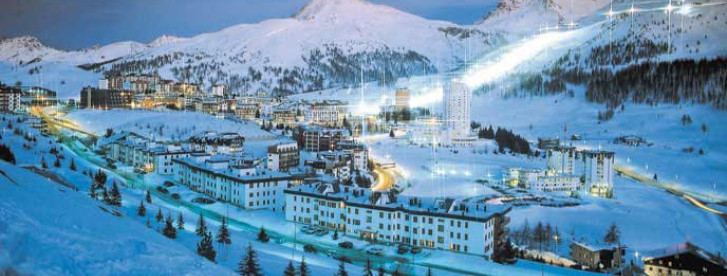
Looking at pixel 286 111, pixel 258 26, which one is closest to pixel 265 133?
pixel 286 111

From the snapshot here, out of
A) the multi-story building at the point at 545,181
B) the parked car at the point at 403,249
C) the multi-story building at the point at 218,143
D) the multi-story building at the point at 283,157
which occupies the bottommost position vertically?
the parked car at the point at 403,249

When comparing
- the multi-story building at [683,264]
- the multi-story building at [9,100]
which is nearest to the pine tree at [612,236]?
the multi-story building at [683,264]

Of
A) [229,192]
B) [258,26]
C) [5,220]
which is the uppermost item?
[258,26]

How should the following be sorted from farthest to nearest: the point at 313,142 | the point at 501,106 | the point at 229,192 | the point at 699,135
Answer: the point at 501,106
the point at 699,135
the point at 313,142
the point at 229,192

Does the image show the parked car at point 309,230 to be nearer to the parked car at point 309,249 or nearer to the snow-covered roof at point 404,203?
the snow-covered roof at point 404,203

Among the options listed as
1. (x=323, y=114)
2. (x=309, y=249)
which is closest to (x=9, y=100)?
(x=323, y=114)

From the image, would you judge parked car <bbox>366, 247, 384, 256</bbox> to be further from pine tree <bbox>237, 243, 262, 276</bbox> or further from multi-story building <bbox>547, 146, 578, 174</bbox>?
multi-story building <bbox>547, 146, 578, 174</bbox>

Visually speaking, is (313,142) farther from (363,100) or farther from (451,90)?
(363,100)
